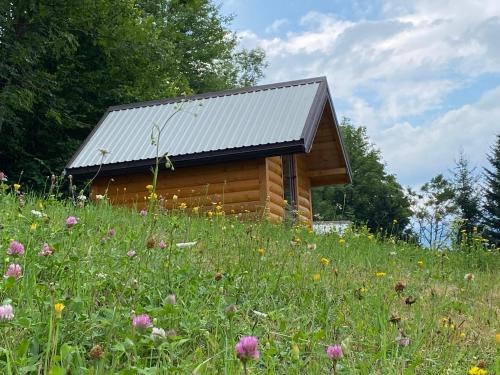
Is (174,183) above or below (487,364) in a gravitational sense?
above

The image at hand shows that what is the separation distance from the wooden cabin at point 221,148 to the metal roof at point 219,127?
2cm

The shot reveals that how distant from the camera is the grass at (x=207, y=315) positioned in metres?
2.53

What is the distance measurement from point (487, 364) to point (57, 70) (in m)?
20.3

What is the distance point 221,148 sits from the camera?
39.2 ft

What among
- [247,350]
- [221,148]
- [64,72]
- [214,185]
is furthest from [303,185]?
[247,350]

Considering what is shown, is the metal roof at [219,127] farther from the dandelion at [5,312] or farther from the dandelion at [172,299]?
the dandelion at [5,312]

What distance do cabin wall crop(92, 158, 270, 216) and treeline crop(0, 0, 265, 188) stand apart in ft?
20.9

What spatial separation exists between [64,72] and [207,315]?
19309 mm

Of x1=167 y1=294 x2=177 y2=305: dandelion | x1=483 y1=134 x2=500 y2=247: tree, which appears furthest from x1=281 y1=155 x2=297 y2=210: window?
x1=483 y1=134 x2=500 y2=247: tree

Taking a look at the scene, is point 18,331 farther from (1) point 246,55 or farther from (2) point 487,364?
(1) point 246,55

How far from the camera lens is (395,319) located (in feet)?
9.18

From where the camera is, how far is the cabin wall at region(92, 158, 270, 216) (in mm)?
11891

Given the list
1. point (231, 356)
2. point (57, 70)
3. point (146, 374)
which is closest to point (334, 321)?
point (231, 356)

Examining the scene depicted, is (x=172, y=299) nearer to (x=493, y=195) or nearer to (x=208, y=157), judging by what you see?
(x=208, y=157)
